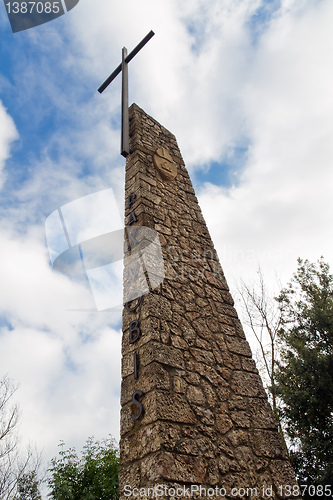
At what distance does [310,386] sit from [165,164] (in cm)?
789

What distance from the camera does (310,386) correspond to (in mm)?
9109

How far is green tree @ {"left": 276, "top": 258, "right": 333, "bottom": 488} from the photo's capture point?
823cm

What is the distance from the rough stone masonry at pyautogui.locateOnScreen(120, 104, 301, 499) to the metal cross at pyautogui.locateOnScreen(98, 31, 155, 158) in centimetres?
27

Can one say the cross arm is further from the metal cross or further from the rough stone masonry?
the rough stone masonry

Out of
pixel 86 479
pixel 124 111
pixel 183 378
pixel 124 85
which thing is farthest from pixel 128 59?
pixel 86 479

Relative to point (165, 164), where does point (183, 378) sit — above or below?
below

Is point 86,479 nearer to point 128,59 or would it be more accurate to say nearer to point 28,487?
point 28,487

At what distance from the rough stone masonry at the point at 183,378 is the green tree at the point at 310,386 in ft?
22.4

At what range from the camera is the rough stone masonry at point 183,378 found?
2.20m

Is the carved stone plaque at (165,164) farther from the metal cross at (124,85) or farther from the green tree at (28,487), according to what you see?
the green tree at (28,487)

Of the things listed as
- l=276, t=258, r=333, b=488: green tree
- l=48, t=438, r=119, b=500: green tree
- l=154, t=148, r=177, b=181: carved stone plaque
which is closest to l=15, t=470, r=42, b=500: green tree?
l=48, t=438, r=119, b=500: green tree

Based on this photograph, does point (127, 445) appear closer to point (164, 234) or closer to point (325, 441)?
point (164, 234)

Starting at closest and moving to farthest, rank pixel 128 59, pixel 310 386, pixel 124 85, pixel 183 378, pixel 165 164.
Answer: pixel 183 378 → pixel 165 164 → pixel 124 85 → pixel 128 59 → pixel 310 386

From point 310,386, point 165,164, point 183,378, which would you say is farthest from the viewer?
point 310,386
